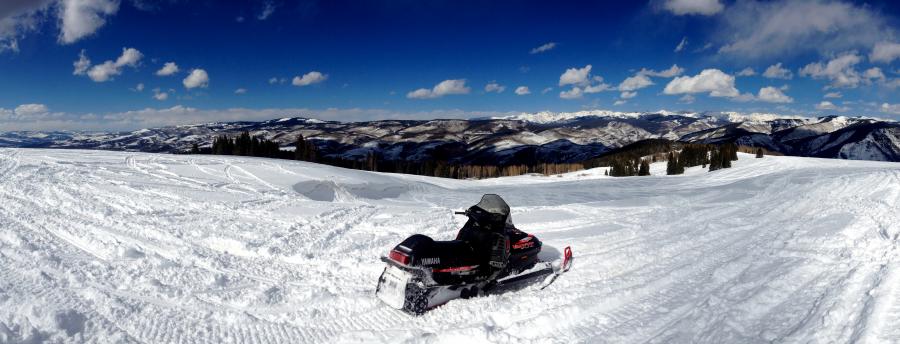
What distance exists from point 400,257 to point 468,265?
1.16 m

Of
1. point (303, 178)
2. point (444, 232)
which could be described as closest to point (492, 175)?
point (303, 178)

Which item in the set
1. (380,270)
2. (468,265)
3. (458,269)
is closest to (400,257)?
(458,269)

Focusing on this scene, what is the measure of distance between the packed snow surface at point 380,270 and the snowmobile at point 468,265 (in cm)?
26

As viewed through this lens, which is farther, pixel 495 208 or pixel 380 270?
pixel 380 270

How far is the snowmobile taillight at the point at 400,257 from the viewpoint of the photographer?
6.92m

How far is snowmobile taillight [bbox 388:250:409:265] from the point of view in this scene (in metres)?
6.92

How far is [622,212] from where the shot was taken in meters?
14.8

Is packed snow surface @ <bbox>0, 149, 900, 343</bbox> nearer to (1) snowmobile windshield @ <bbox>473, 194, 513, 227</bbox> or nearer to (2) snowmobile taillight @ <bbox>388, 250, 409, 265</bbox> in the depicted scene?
(2) snowmobile taillight @ <bbox>388, 250, 409, 265</bbox>

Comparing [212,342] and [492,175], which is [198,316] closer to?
[212,342]

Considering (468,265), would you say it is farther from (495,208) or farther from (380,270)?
(380,270)

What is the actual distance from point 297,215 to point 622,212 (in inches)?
410

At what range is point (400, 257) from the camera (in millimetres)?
7059

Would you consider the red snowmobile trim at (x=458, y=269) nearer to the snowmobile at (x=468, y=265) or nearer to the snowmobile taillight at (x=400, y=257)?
the snowmobile at (x=468, y=265)

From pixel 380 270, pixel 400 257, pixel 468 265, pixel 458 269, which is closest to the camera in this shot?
pixel 400 257
